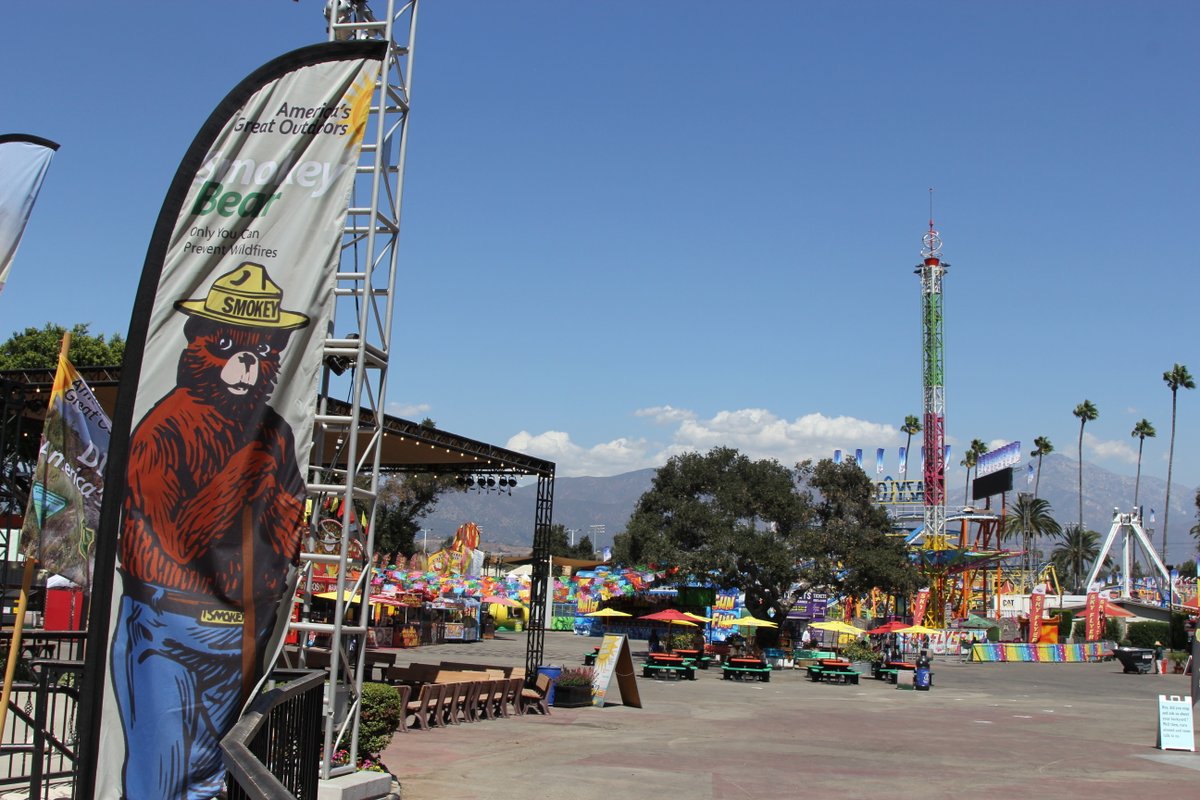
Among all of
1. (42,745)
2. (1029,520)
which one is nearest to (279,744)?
(42,745)

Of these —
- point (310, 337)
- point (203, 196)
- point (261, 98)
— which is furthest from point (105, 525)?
point (261, 98)

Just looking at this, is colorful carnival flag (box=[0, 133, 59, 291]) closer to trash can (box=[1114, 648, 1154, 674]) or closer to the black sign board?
trash can (box=[1114, 648, 1154, 674])

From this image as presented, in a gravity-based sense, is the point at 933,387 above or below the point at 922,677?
above

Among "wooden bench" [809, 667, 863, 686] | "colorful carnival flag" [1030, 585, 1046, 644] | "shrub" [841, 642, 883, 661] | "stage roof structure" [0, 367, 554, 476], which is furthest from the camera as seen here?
"colorful carnival flag" [1030, 585, 1046, 644]

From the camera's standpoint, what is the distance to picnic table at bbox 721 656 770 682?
34.8m

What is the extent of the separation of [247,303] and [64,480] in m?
2.06

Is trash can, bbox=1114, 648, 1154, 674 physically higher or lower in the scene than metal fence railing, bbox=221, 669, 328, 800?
lower

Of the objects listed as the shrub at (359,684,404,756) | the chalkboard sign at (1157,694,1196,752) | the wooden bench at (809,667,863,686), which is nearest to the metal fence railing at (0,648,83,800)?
the shrub at (359,684,404,756)

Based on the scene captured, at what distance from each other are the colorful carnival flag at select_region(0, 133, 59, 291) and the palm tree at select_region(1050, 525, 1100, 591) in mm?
129193

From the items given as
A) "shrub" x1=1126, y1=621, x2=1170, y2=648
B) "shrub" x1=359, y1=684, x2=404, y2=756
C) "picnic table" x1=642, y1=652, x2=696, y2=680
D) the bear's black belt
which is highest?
the bear's black belt

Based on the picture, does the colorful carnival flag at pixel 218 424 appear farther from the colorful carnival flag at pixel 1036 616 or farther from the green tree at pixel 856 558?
the colorful carnival flag at pixel 1036 616

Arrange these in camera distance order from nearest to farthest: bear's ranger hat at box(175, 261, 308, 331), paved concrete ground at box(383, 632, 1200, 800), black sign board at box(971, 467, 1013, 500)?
Answer: 1. bear's ranger hat at box(175, 261, 308, 331)
2. paved concrete ground at box(383, 632, 1200, 800)
3. black sign board at box(971, 467, 1013, 500)

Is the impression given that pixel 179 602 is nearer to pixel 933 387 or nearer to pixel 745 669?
pixel 745 669

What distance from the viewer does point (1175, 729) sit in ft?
60.2
